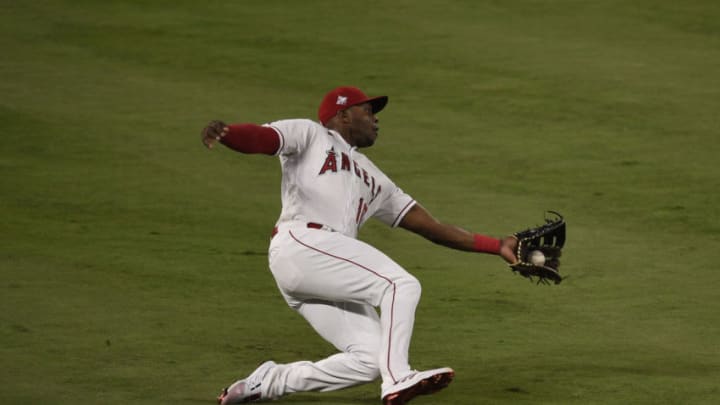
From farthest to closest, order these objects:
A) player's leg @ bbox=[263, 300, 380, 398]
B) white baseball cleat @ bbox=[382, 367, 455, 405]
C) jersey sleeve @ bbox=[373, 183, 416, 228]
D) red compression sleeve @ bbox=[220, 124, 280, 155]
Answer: jersey sleeve @ bbox=[373, 183, 416, 228], player's leg @ bbox=[263, 300, 380, 398], red compression sleeve @ bbox=[220, 124, 280, 155], white baseball cleat @ bbox=[382, 367, 455, 405]

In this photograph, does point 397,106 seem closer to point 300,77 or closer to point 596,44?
point 300,77

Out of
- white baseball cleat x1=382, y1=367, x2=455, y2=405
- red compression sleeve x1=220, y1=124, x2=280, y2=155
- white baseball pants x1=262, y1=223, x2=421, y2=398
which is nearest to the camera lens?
white baseball cleat x1=382, y1=367, x2=455, y2=405

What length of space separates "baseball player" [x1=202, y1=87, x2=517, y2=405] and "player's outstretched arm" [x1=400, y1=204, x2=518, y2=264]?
1cm

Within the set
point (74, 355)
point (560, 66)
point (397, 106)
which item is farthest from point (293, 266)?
point (560, 66)

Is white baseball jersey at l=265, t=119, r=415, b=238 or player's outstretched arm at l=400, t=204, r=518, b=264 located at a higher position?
white baseball jersey at l=265, t=119, r=415, b=238

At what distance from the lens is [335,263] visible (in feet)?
20.6

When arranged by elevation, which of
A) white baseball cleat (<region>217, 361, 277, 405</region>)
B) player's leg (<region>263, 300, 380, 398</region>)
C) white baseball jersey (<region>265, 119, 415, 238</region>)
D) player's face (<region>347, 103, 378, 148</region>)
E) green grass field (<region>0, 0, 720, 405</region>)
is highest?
player's face (<region>347, 103, 378, 148</region>)

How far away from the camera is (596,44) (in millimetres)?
16078

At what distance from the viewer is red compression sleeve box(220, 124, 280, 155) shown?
606 centimetres

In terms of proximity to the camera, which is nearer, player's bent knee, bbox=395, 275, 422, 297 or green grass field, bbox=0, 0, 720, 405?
player's bent knee, bbox=395, 275, 422, 297

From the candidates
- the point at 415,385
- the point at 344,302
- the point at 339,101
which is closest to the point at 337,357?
the point at 344,302

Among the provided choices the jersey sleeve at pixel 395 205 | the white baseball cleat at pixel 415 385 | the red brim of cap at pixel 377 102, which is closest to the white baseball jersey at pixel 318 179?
the jersey sleeve at pixel 395 205

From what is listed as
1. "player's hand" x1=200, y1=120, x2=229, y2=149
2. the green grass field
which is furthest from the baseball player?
the green grass field

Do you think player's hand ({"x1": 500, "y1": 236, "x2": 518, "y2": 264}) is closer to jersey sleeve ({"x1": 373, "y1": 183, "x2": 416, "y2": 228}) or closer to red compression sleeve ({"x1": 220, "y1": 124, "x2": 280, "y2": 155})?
jersey sleeve ({"x1": 373, "y1": 183, "x2": 416, "y2": 228})
